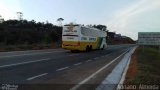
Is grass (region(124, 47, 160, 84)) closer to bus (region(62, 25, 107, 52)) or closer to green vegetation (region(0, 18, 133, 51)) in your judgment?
bus (region(62, 25, 107, 52))

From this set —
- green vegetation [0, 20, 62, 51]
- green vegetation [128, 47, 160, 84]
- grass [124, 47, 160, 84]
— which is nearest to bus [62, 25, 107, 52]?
green vegetation [128, 47, 160, 84]

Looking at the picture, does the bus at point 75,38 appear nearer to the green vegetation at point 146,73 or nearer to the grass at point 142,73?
the green vegetation at point 146,73

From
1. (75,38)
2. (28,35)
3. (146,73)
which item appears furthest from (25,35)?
(146,73)

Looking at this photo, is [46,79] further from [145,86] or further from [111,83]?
[145,86]

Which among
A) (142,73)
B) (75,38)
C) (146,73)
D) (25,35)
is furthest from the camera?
(25,35)

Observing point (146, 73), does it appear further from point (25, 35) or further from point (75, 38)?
point (25, 35)

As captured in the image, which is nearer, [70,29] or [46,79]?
[46,79]

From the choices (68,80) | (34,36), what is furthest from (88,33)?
(34,36)

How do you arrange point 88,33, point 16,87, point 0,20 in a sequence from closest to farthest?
point 16,87 → point 88,33 → point 0,20

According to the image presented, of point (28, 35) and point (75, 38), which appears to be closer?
point (75, 38)

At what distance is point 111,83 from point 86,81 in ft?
3.23

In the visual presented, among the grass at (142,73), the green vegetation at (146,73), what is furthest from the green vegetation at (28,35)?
the grass at (142,73)

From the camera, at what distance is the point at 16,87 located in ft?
37.8

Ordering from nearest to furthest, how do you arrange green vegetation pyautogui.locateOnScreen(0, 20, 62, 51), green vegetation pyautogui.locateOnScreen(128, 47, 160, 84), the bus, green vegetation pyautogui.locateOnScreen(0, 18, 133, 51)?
1. green vegetation pyautogui.locateOnScreen(128, 47, 160, 84)
2. the bus
3. green vegetation pyautogui.locateOnScreen(0, 18, 133, 51)
4. green vegetation pyautogui.locateOnScreen(0, 20, 62, 51)
